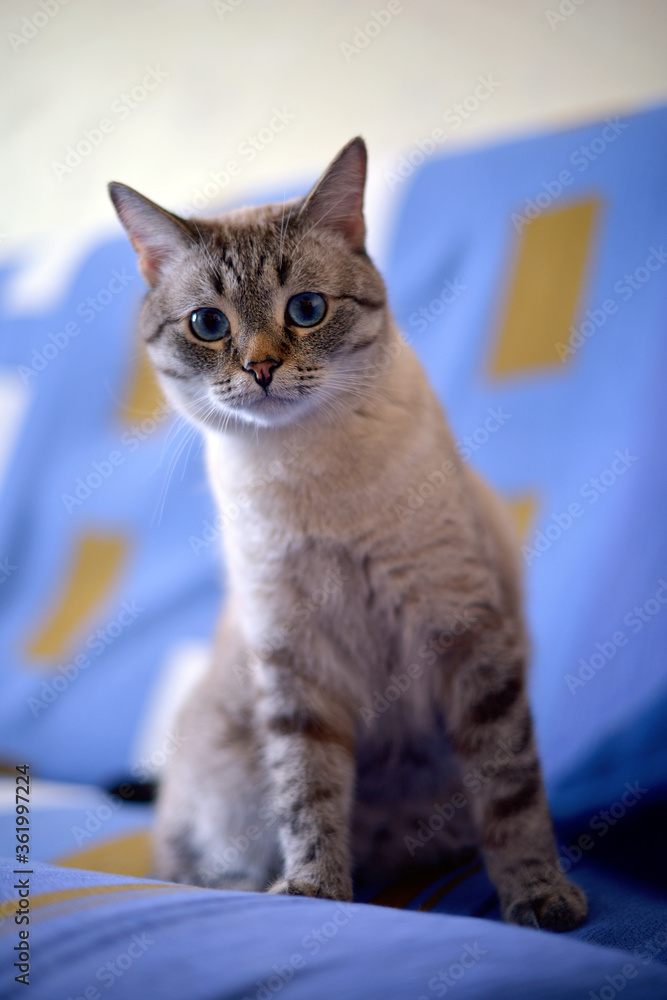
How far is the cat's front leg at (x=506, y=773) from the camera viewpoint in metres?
1.13

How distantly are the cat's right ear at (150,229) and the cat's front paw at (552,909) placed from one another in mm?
1193

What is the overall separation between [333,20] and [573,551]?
1.60 m

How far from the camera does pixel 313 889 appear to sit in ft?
3.81

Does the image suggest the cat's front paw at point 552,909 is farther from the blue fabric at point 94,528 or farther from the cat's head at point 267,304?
the blue fabric at point 94,528

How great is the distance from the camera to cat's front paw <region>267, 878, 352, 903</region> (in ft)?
3.78

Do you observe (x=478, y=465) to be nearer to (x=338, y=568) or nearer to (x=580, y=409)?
(x=580, y=409)

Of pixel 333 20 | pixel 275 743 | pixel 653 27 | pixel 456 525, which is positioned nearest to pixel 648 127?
pixel 653 27

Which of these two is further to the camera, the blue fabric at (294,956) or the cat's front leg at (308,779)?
the cat's front leg at (308,779)

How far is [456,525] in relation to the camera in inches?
51.3

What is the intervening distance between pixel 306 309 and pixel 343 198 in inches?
8.6

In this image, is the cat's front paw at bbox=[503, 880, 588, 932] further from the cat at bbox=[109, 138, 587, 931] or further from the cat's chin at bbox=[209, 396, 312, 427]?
the cat's chin at bbox=[209, 396, 312, 427]

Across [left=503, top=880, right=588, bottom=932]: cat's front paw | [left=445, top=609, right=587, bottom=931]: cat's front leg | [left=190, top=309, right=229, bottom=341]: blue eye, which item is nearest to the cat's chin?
[left=190, top=309, right=229, bottom=341]: blue eye

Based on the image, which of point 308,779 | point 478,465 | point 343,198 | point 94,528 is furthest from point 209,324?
point 94,528

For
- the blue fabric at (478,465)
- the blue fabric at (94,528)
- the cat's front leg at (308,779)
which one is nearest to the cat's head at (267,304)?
the blue fabric at (478,465)
